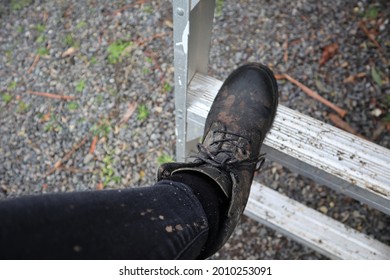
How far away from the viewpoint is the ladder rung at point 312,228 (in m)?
1.62

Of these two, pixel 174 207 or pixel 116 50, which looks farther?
pixel 116 50

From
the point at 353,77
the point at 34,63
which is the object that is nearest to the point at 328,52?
the point at 353,77

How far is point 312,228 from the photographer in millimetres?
1689

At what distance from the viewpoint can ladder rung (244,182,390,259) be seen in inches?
63.9

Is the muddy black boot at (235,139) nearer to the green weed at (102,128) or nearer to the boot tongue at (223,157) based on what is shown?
the boot tongue at (223,157)

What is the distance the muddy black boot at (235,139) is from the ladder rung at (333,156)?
88mm

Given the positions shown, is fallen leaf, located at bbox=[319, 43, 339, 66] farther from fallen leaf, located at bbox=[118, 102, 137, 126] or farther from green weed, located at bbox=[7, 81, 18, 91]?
green weed, located at bbox=[7, 81, 18, 91]

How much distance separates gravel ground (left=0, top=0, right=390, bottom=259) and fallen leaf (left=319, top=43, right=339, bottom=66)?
22mm

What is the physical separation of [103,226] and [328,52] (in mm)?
1761

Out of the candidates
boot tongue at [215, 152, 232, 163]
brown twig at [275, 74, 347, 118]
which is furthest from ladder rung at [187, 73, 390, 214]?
brown twig at [275, 74, 347, 118]

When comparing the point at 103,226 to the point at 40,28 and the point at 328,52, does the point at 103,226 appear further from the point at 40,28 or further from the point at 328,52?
the point at 40,28

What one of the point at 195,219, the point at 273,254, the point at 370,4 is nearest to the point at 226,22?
the point at 370,4

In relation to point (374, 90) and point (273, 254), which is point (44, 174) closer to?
point (273, 254)

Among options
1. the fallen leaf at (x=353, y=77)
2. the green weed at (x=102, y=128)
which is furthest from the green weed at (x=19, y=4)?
the fallen leaf at (x=353, y=77)
